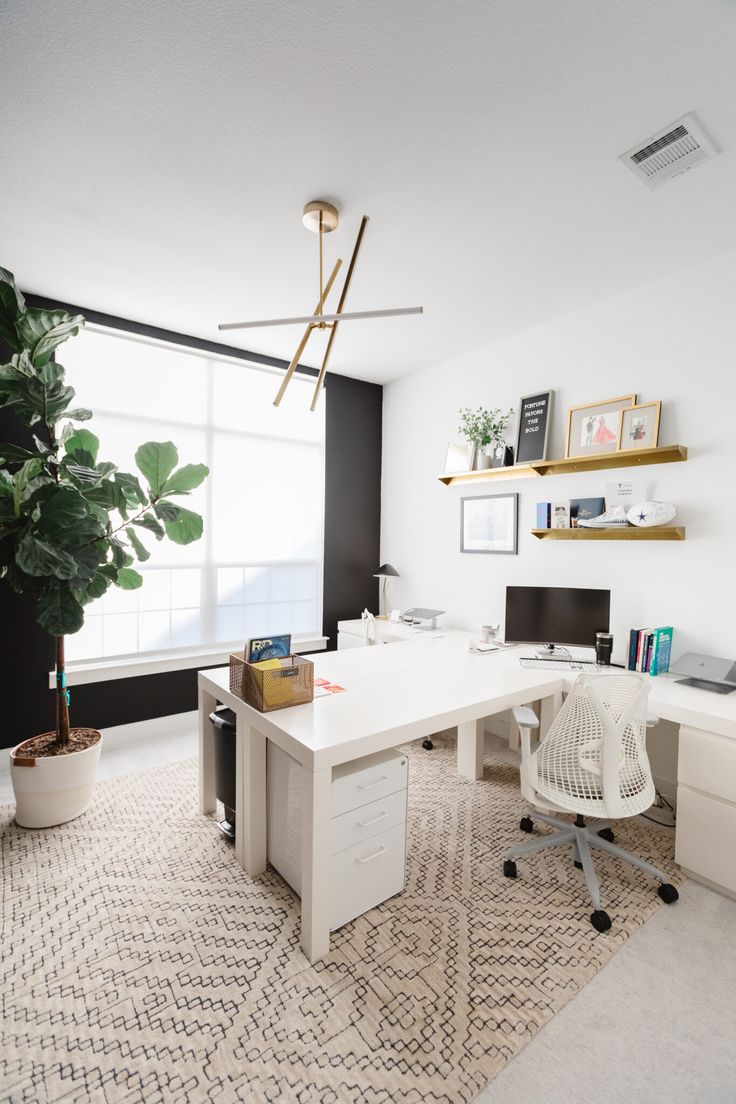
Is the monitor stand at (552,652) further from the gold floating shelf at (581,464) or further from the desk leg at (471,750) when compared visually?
the gold floating shelf at (581,464)

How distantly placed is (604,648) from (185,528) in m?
2.44

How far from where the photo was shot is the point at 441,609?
13.8 feet

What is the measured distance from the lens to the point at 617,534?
289 cm

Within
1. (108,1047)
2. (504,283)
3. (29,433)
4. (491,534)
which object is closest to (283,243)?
(504,283)

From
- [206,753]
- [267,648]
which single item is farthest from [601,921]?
[206,753]

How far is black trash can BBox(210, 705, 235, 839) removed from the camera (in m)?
2.31

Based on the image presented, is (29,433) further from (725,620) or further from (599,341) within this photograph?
(725,620)

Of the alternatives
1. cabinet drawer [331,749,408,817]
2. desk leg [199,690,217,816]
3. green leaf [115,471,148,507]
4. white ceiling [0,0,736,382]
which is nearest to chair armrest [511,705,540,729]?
cabinet drawer [331,749,408,817]

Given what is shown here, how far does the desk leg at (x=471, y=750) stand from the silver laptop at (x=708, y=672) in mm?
1117

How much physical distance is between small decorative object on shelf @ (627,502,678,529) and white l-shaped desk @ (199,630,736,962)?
83 centimetres

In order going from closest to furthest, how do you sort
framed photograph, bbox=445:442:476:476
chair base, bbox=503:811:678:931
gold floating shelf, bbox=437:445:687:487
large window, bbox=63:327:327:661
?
1. chair base, bbox=503:811:678:931
2. gold floating shelf, bbox=437:445:687:487
3. large window, bbox=63:327:327:661
4. framed photograph, bbox=445:442:476:476

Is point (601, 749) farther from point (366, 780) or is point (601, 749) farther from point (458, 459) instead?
point (458, 459)

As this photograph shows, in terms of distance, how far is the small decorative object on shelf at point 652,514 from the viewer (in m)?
2.66

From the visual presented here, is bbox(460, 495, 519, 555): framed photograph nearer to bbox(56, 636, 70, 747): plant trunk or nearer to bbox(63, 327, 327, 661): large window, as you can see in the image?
bbox(63, 327, 327, 661): large window
